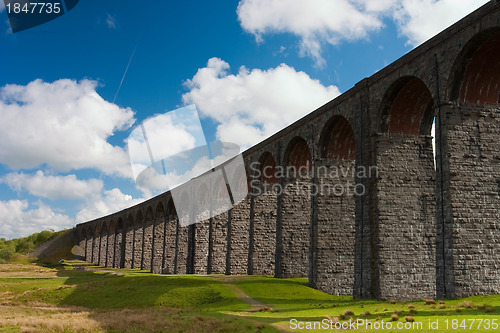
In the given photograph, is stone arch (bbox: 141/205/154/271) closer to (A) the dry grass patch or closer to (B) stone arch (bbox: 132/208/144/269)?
(B) stone arch (bbox: 132/208/144/269)

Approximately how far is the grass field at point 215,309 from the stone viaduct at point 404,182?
5.63ft

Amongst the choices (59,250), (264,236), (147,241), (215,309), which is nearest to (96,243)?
(59,250)

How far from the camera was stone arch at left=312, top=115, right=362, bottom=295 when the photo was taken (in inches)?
931

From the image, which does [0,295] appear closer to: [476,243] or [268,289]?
[268,289]

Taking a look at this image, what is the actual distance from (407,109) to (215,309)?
37.8ft

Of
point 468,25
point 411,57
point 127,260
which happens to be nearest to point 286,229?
point 411,57

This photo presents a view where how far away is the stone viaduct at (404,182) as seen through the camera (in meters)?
14.8

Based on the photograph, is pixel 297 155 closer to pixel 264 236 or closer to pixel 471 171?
pixel 264 236

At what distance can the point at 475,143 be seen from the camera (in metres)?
15.6

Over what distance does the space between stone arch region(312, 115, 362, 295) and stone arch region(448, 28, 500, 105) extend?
792 centimetres

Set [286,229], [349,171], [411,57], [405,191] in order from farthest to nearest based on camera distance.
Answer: [286,229]
[349,171]
[405,191]
[411,57]

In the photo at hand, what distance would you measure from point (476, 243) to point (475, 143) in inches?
134

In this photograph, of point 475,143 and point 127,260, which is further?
point 127,260

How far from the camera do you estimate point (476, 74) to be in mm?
15320
